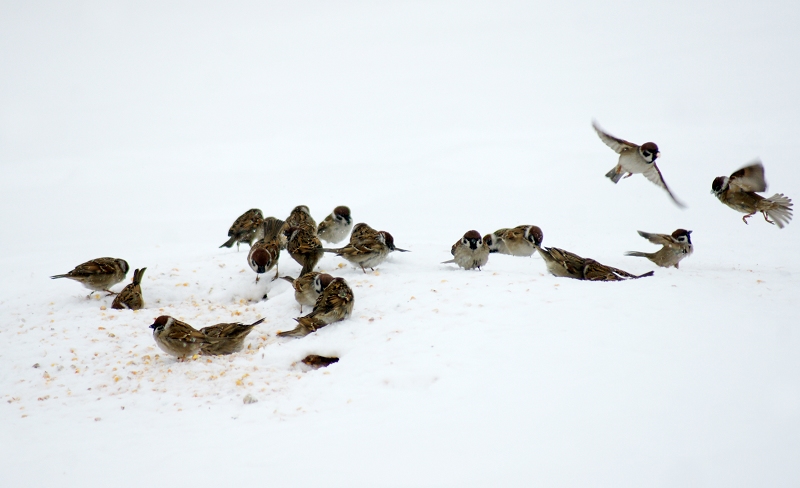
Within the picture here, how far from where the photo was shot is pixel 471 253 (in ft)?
25.5

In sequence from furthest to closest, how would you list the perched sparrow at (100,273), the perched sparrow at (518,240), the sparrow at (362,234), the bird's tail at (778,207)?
the perched sparrow at (518,240) < the sparrow at (362,234) < the bird's tail at (778,207) < the perched sparrow at (100,273)

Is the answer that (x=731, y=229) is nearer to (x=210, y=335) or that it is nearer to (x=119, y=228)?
(x=210, y=335)

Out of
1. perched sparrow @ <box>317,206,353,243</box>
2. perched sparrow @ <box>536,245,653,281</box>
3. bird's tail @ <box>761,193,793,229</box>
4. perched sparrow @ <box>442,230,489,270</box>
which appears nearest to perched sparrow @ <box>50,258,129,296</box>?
perched sparrow @ <box>317,206,353,243</box>

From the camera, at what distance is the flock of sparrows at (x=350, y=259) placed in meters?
5.91

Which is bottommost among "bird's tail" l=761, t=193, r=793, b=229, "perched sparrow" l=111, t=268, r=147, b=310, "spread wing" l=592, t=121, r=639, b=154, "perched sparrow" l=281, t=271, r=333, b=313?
"perched sparrow" l=111, t=268, r=147, b=310

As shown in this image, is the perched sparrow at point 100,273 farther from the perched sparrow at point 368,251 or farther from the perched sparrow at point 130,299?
the perched sparrow at point 368,251

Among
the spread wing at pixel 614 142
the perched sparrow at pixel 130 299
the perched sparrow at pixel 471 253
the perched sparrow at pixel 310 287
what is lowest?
the perched sparrow at pixel 130 299

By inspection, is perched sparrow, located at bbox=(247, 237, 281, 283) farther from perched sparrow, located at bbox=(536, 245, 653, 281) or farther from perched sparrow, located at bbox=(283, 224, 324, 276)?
perched sparrow, located at bbox=(536, 245, 653, 281)

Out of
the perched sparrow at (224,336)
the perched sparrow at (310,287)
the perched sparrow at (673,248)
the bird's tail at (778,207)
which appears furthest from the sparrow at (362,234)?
the bird's tail at (778,207)

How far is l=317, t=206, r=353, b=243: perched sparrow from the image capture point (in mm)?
9578

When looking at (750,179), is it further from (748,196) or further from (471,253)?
(471,253)

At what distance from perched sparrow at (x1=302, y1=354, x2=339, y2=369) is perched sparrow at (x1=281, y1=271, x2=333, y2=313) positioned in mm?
960

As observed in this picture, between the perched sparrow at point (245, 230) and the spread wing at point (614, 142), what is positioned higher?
the spread wing at point (614, 142)

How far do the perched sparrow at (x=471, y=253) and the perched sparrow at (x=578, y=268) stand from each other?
740 millimetres
